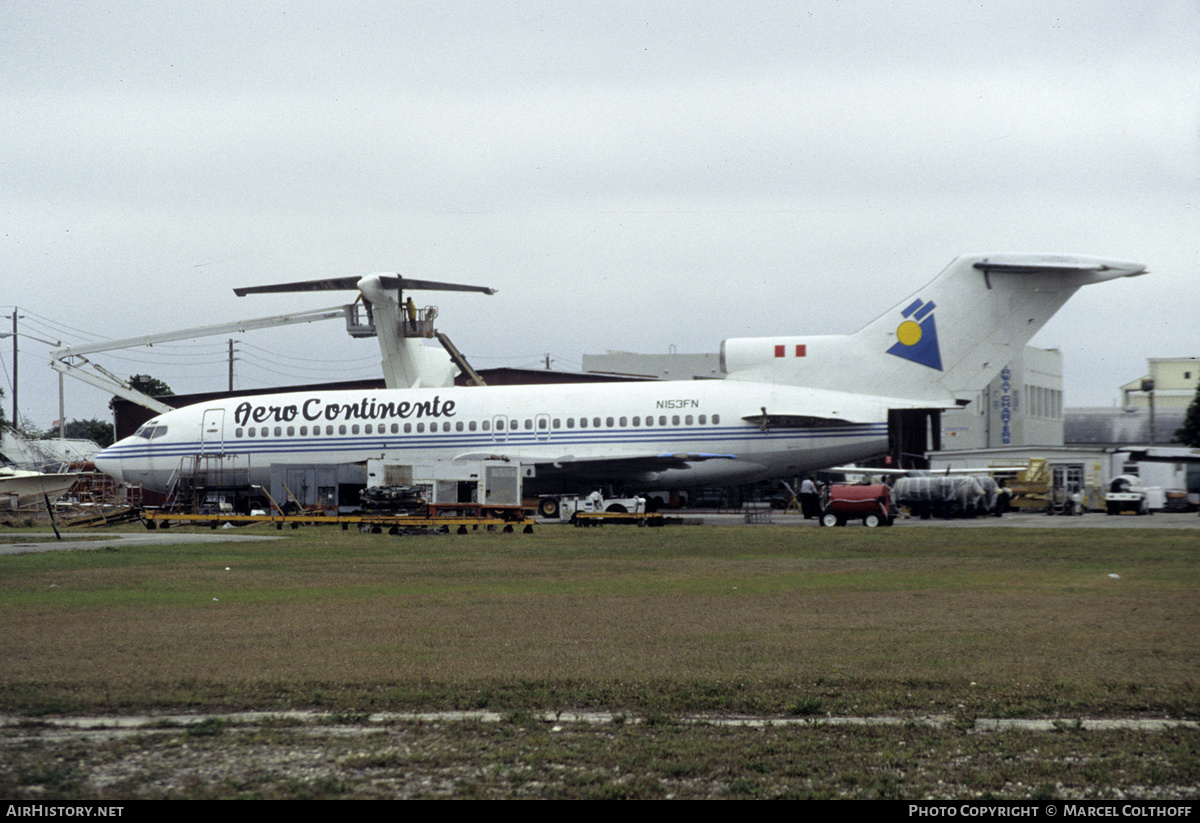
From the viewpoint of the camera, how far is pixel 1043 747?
6.87m

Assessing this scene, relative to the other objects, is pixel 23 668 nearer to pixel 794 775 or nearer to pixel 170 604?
pixel 170 604

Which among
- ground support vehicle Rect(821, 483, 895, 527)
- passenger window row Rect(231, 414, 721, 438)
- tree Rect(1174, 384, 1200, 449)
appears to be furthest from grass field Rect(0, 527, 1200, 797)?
tree Rect(1174, 384, 1200, 449)

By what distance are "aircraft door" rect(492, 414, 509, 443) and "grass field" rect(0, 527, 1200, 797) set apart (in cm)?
1937

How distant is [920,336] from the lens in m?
35.6

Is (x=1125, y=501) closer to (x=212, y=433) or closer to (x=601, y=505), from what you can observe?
(x=601, y=505)

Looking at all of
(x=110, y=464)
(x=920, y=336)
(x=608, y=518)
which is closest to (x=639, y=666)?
(x=608, y=518)

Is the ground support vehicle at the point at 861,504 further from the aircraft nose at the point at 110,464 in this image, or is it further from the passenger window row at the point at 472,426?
the aircraft nose at the point at 110,464

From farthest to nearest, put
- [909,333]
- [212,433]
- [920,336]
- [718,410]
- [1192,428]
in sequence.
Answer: [1192,428]
[212,433]
[718,410]
[909,333]
[920,336]

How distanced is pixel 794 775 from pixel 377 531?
27017mm

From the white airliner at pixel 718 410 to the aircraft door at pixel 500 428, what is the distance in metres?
0.05

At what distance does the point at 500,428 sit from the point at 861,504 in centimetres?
1307

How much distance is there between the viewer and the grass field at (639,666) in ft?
21.0
